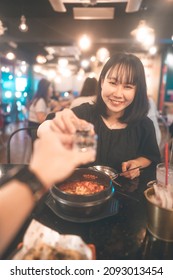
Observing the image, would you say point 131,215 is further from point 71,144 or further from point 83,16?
point 83,16

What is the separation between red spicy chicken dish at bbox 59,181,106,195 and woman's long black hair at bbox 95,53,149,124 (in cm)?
77

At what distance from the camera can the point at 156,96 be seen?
31.7 feet

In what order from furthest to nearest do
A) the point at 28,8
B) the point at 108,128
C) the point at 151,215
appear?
the point at 28,8, the point at 108,128, the point at 151,215

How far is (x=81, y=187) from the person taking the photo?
1.13 metres

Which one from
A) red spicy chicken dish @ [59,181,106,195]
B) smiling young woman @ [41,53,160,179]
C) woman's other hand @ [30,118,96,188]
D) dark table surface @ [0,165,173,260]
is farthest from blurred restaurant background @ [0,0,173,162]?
woman's other hand @ [30,118,96,188]

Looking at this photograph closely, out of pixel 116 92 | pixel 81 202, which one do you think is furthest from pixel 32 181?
pixel 116 92

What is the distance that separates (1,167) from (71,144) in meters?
1.07

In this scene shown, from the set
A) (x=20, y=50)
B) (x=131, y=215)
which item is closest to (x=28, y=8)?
(x=131, y=215)

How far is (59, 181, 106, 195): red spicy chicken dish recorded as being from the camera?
109 centimetres

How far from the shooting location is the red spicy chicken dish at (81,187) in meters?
1.09

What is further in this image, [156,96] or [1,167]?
[156,96]

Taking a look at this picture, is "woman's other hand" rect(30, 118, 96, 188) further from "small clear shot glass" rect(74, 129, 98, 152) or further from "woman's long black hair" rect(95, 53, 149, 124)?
"woman's long black hair" rect(95, 53, 149, 124)

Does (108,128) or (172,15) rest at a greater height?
(172,15)

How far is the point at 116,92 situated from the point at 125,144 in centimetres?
42
